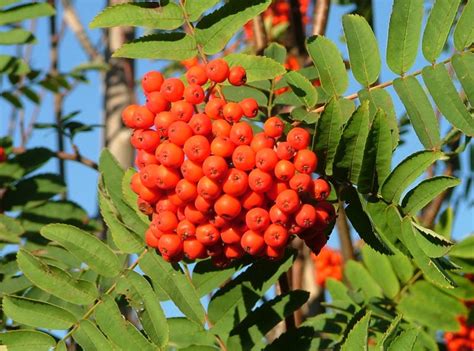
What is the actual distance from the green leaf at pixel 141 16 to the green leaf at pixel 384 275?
2.97ft

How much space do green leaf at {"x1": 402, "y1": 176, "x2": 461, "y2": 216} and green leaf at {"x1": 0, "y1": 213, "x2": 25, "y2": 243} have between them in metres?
0.99

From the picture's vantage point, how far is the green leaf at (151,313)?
1.41m

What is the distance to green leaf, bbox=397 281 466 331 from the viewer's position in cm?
208

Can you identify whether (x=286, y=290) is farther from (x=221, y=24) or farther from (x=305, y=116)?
(x=221, y=24)

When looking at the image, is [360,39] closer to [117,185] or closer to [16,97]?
[117,185]

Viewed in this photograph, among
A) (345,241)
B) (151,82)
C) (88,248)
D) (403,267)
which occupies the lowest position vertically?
(345,241)

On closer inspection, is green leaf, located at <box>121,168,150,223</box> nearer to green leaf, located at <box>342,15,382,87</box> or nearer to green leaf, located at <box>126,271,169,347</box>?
Answer: green leaf, located at <box>126,271,169,347</box>

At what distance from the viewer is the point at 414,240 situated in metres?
1.35

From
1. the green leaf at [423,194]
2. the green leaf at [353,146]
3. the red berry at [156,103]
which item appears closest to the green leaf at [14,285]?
the red berry at [156,103]

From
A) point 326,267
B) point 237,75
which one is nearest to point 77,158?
point 237,75

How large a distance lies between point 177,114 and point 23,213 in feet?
2.87

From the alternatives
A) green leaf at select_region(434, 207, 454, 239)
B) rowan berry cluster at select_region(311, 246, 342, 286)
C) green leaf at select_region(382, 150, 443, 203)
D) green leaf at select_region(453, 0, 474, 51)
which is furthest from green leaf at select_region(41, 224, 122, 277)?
rowan berry cluster at select_region(311, 246, 342, 286)

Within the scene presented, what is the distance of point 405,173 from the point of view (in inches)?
53.7

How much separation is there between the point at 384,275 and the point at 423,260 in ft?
2.72
